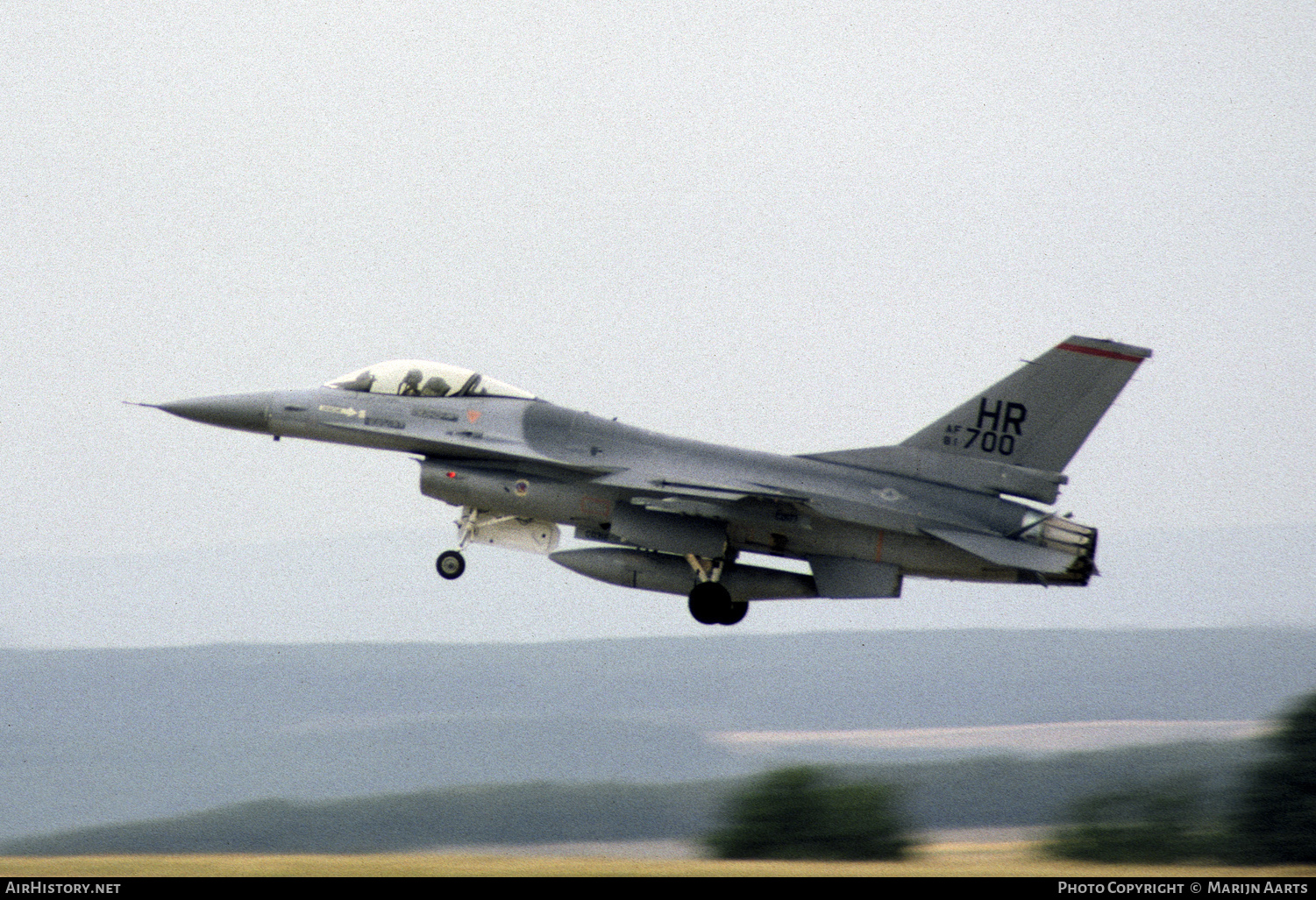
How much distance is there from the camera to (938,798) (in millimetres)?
24688

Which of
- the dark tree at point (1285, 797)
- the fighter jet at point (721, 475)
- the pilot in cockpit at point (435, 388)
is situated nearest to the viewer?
the fighter jet at point (721, 475)

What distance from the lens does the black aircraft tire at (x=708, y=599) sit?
64.8 feet

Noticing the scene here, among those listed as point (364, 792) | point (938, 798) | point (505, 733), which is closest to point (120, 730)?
point (505, 733)

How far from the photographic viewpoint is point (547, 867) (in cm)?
1697

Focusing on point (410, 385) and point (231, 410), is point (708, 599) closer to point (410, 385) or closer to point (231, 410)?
point (410, 385)

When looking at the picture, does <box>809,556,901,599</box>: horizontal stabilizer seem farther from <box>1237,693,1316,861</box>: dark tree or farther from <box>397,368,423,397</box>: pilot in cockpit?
<box>1237,693,1316,861</box>: dark tree

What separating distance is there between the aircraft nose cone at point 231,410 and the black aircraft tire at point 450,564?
10.6 ft

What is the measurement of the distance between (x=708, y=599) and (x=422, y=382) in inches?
205

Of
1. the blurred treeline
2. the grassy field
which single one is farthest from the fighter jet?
the blurred treeline

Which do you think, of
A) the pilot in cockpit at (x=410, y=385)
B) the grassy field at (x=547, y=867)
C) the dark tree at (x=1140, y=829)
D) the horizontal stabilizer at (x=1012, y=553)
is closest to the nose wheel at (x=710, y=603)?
the horizontal stabilizer at (x=1012, y=553)

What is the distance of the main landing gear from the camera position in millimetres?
19766

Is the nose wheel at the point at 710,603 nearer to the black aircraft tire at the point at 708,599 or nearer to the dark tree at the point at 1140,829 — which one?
the black aircraft tire at the point at 708,599

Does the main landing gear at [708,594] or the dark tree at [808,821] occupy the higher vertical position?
the main landing gear at [708,594]

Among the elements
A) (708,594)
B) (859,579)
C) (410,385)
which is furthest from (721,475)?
(410,385)
